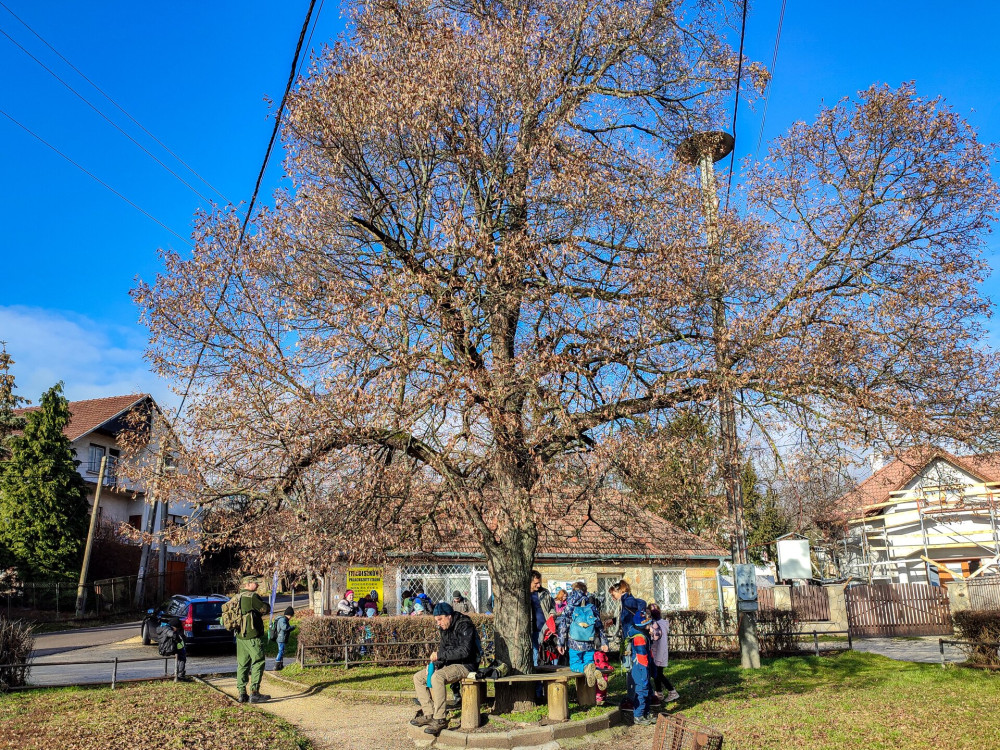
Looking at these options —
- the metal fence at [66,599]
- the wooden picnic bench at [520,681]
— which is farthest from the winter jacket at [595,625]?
the metal fence at [66,599]

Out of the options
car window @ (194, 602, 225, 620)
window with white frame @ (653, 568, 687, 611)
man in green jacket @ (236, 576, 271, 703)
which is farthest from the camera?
window with white frame @ (653, 568, 687, 611)

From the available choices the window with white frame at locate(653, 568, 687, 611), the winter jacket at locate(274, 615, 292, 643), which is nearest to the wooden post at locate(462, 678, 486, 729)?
the winter jacket at locate(274, 615, 292, 643)

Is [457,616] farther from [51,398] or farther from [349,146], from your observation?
[51,398]

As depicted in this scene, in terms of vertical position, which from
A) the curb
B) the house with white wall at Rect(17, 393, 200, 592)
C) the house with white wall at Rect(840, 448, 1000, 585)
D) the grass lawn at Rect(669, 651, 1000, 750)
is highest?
the house with white wall at Rect(17, 393, 200, 592)

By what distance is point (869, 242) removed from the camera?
40.7 ft

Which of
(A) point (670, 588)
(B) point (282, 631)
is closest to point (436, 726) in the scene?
(B) point (282, 631)

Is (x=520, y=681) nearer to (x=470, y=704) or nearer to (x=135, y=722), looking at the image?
(x=470, y=704)

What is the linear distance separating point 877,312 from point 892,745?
5752 millimetres

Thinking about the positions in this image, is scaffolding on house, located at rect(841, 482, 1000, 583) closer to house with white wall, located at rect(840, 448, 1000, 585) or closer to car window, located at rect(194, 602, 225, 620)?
house with white wall, located at rect(840, 448, 1000, 585)

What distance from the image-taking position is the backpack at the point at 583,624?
1194cm

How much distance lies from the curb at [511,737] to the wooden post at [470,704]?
→ 0.22m

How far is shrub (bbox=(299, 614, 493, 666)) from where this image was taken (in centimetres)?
1714

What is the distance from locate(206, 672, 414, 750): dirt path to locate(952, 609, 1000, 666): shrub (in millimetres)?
9429

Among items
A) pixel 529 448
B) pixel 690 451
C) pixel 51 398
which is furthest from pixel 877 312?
pixel 51 398
